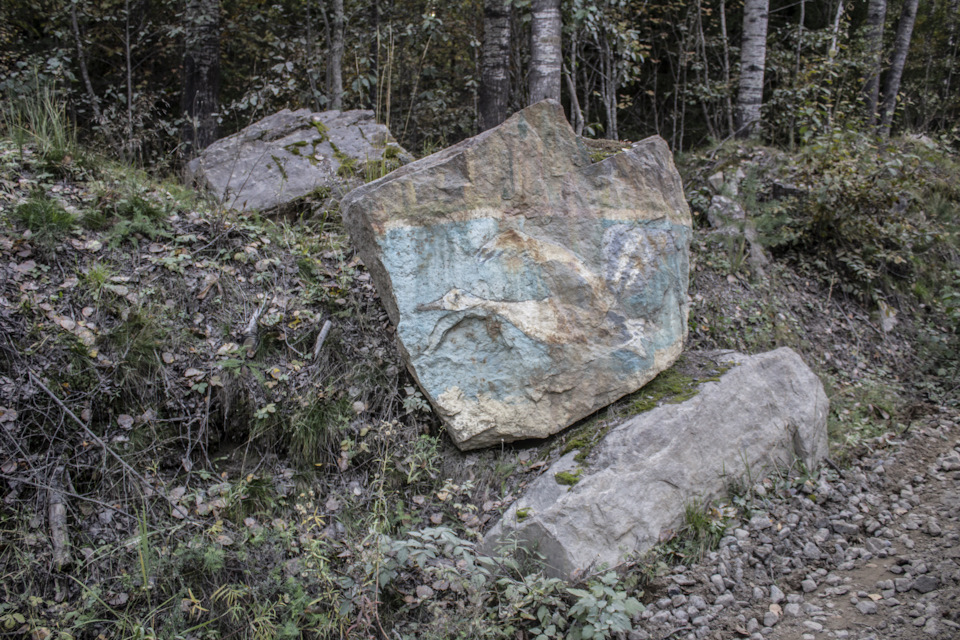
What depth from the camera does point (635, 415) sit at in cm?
351

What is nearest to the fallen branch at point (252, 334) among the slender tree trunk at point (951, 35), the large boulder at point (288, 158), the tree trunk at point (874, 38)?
the large boulder at point (288, 158)

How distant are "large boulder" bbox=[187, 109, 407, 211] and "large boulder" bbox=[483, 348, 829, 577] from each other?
9.62 feet

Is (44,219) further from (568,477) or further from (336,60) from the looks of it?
(336,60)

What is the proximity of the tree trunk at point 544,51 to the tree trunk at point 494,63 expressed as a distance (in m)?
0.50

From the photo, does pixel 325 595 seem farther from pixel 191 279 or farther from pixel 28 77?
pixel 28 77

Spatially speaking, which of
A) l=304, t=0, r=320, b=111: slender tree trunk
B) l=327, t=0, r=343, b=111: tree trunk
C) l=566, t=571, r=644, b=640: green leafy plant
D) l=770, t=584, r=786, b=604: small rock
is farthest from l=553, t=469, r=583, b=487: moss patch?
l=304, t=0, r=320, b=111: slender tree trunk

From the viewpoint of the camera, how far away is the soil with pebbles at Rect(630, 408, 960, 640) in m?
2.59

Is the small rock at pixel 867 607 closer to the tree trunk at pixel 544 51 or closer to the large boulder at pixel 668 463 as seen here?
the large boulder at pixel 668 463

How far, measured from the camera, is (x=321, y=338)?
363 centimetres

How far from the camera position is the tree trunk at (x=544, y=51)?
208 inches

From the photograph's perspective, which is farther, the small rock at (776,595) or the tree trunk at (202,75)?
the tree trunk at (202,75)

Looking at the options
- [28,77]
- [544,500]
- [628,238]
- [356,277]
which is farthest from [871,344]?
[28,77]

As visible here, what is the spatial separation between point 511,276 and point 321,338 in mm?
1205

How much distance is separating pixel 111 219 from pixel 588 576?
11.8 feet
